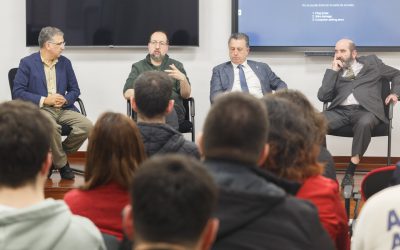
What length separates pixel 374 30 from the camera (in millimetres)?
5984

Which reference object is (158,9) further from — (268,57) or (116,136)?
(116,136)

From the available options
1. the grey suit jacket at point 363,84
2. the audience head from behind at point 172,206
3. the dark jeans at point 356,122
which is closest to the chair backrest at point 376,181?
the audience head from behind at point 172,206

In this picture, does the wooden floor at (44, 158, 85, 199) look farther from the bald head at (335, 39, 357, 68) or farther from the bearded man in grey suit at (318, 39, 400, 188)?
the bald head at (335, 39, 357, 68)

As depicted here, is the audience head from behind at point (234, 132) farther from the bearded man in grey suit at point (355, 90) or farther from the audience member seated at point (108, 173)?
the bearded man in grey suit at point (355, 90)

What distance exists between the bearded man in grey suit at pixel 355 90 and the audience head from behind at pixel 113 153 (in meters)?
3.30

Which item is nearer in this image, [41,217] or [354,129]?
[41,217]

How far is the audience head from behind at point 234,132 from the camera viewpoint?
4.92 feet

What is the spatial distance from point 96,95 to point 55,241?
4885 millimetres

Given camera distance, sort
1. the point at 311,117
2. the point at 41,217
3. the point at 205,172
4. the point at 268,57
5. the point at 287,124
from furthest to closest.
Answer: the point at 268,57 < the point at 311,117 < the point at 287,124 < the point at 41,217 < the point at 205,172

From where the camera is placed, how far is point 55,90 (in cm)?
549

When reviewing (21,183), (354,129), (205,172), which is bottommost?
(354,129)

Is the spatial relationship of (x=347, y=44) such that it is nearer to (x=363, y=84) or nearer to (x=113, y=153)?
(x=363, y=84)

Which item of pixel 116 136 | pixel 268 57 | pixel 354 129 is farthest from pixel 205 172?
pixel 268 57

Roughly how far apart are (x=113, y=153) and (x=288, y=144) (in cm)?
59
